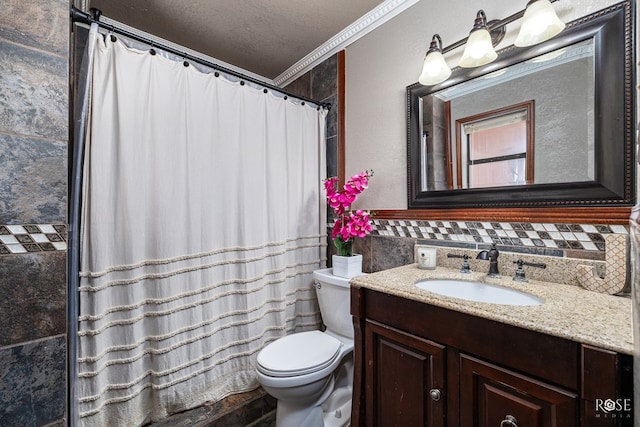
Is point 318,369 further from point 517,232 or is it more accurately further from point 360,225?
point 517,232

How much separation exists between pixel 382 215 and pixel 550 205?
82 centimetres

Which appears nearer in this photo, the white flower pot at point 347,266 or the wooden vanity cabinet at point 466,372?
the wooden vanity cabinet at point 466,372

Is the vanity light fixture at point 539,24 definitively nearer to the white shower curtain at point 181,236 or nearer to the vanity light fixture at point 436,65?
the vanity light fixture at point 436,65

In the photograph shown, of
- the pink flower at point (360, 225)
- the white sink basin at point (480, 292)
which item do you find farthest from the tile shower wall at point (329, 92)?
the white sink basin at point (480, 292)

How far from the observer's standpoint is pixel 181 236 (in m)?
1.43

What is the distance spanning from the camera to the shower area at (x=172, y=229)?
1.17 metres

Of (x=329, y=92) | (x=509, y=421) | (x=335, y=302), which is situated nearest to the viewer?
(x=509, y=421)

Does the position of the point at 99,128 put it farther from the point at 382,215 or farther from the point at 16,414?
the point at 382,215

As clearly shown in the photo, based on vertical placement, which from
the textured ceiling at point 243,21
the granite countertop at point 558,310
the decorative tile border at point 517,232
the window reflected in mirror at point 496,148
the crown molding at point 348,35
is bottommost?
the granite countertop at point 558,310

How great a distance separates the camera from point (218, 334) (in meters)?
1.56

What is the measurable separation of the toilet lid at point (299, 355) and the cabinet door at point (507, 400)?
26.4 inches

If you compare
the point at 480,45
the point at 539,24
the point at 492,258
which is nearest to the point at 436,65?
the point at 480,45

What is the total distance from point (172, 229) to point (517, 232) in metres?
1.63

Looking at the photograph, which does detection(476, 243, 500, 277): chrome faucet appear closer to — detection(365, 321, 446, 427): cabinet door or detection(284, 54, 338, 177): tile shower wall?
detection(365, 321, 446, 427): cabinet door
